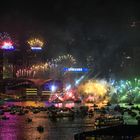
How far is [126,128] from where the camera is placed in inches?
1519

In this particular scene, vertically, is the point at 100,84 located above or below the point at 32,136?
above

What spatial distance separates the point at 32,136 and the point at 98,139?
23.8 metres

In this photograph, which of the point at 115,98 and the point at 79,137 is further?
the point at 115,98

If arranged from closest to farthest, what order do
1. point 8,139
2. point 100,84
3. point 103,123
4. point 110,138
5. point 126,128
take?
point 110,138 → point 126,128 → point 8,139 → point 103,123 → point 100,84

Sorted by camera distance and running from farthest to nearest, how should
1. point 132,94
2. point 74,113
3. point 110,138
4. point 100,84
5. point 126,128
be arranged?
point 100,84 → point 132,94 → point 74,113 → point 126,128 → point 110,138

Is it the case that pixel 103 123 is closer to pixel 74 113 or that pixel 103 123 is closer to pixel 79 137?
pixel 74 113

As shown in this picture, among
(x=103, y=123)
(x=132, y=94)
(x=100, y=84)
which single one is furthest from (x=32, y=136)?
(x=100, y=84)

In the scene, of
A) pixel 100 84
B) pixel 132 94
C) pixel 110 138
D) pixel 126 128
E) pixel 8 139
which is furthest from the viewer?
pixel 100 84

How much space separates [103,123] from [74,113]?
25.5 m

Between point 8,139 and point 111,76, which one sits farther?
point 111,76

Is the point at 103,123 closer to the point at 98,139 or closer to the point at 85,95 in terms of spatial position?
the point at 98,139

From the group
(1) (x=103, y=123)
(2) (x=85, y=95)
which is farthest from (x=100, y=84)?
(1) (x=103, y=123)

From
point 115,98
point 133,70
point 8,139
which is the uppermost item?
point 133,70

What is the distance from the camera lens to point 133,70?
19638cm
